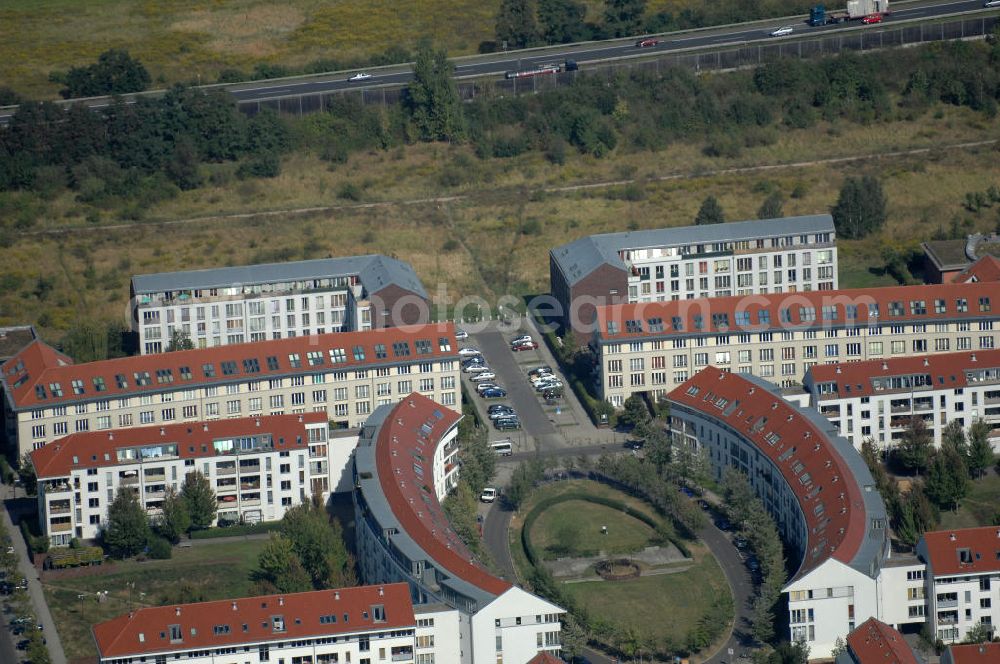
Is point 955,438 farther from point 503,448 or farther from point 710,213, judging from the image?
point 710,213

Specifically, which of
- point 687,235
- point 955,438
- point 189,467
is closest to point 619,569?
point 955,438

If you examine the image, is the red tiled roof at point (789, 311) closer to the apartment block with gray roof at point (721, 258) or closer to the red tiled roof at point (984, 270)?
the red tiled roof at point (984, 270)

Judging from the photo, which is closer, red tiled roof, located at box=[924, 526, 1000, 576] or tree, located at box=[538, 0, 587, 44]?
red tiled roof, located at box=[924, 526, 1000, 576]

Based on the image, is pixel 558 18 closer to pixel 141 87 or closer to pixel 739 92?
pixel 739 92

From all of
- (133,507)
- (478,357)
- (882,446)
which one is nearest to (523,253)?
(478,357)

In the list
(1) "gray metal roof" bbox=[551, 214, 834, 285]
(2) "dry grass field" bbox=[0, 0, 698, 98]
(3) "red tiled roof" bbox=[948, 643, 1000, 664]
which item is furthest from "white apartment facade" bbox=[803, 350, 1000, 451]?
(2) "dry grass field" bbox=[0, 0, 698, 98]

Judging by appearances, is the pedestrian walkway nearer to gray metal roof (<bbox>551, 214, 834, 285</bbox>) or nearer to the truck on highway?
gray metal roof (<bbox>551, 214, 834, 285</bbox>)

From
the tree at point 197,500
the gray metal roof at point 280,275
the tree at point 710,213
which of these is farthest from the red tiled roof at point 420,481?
the tree at point 710,213
